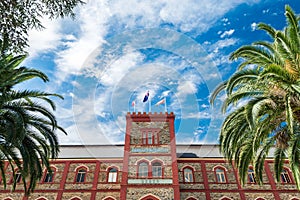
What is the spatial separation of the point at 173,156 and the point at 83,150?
1285 cm

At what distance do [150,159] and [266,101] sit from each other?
14.1 meters

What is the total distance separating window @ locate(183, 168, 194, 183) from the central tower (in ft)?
12.2

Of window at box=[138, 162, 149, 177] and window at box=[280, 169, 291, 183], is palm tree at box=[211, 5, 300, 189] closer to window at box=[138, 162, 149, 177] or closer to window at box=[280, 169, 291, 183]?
window at box=[138, 162, 149, 177]

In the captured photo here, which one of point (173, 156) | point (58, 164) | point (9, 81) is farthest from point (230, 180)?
point (9, 81)

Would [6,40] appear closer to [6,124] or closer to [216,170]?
[6,124]

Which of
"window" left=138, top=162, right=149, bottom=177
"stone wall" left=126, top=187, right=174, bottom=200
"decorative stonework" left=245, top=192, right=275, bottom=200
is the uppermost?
"window" left=138, top=162, right=149, bottom=177

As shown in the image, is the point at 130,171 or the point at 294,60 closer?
the point at 294,60

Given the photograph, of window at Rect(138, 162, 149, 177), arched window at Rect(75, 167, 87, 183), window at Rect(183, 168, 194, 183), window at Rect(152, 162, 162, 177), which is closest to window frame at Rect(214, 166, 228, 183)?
window at Rect(183, 168, 194, 183)

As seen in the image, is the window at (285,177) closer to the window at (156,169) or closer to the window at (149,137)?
the window at (156,169)

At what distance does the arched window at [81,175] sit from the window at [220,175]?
14.0m

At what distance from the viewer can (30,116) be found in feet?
39.5

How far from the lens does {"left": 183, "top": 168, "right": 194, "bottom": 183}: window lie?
79.3ft

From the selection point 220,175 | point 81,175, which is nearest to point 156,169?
point 220,175

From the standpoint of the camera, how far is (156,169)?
21656mm
